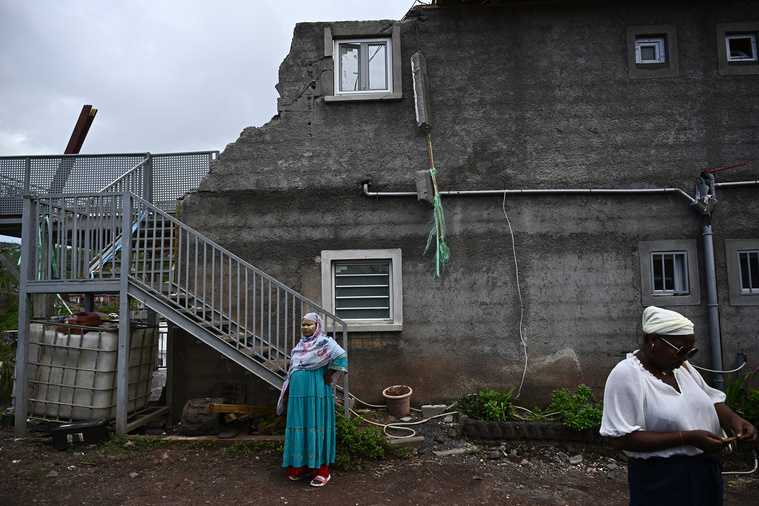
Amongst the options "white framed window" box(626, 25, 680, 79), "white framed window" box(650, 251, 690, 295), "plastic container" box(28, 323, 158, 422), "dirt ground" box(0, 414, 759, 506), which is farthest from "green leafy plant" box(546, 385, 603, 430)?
"plastic container" box(28, 323, 158, 422)

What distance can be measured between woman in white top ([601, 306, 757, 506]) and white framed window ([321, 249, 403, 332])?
4.88 meters

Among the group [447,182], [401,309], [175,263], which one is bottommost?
[401,309]

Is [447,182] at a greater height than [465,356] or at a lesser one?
greater

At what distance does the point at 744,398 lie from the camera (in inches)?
257

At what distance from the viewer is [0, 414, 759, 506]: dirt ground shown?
15.6ft

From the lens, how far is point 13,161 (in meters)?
8.52

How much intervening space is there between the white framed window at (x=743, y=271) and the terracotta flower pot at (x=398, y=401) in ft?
15.7

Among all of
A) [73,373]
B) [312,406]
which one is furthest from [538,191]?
[73,373]

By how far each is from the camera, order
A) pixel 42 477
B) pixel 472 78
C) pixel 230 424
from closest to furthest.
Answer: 1. pixel 42 477
2. pixel 230 424
3. pixel 472 78

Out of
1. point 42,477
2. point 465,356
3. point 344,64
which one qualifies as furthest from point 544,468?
point 344,64

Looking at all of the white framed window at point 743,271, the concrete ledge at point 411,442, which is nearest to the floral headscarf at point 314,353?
the concrete ledge at point 411,442

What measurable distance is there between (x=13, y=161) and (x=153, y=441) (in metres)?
5.67

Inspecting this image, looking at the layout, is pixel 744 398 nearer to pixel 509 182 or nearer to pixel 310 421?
pixel 509 182

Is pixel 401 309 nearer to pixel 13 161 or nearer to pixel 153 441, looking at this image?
pixel 153 441
